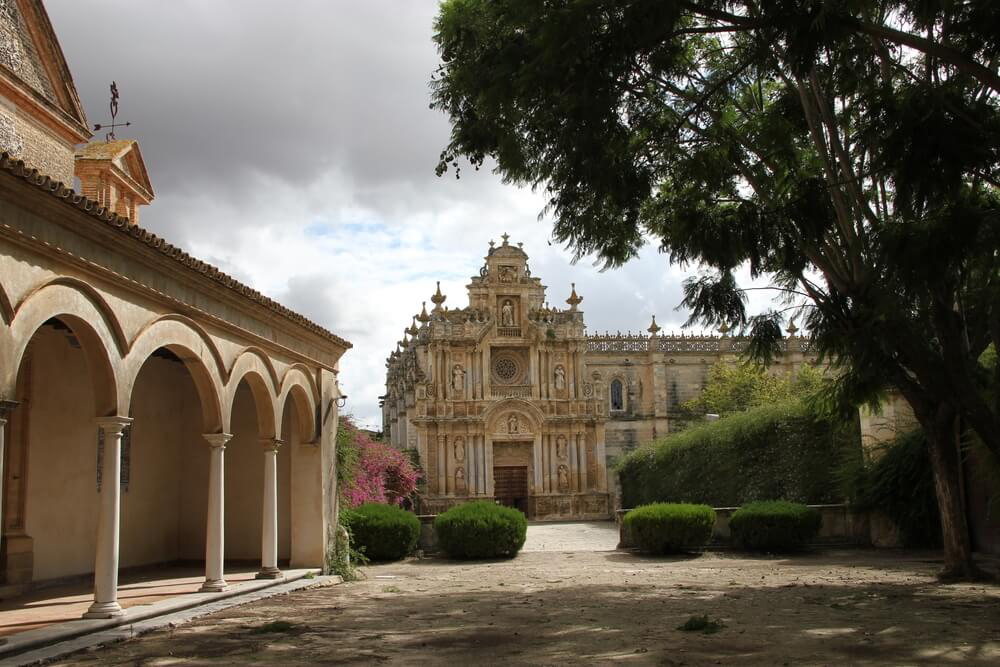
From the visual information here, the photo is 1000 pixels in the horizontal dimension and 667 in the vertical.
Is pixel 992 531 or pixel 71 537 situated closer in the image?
pixel 71 537

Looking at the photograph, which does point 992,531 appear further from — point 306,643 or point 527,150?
point 306,643

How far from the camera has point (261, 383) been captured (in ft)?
47.1

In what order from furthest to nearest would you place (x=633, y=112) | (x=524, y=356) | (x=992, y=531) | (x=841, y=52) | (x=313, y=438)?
(x=524, y=356), (x=992, y=531), (x=313, y=438), (x=633, y=112), (x=841, y=52)

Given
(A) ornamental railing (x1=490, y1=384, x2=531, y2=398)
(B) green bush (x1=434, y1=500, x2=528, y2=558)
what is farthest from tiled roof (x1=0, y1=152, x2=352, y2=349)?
(A) ornamental railing (x1=490, y1=384, x2=531, y2=398)

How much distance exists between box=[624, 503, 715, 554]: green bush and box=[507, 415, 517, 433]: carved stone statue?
877 inches

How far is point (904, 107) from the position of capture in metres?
9.58

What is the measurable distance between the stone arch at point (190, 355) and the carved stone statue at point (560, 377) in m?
33.2

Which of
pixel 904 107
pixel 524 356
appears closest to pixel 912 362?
pixel 904 107

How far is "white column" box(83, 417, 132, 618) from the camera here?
32.3 feet

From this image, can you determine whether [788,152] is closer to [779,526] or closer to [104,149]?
[779,526]

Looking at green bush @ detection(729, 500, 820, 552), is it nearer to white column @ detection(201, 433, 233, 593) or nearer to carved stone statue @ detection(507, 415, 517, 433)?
white column @ detection(201, 433, 233, 593)

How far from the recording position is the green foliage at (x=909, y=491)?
20719 millimetres

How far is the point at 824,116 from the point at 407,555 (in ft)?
50.8

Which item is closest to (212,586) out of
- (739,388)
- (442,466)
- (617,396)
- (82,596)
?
(82,596)
